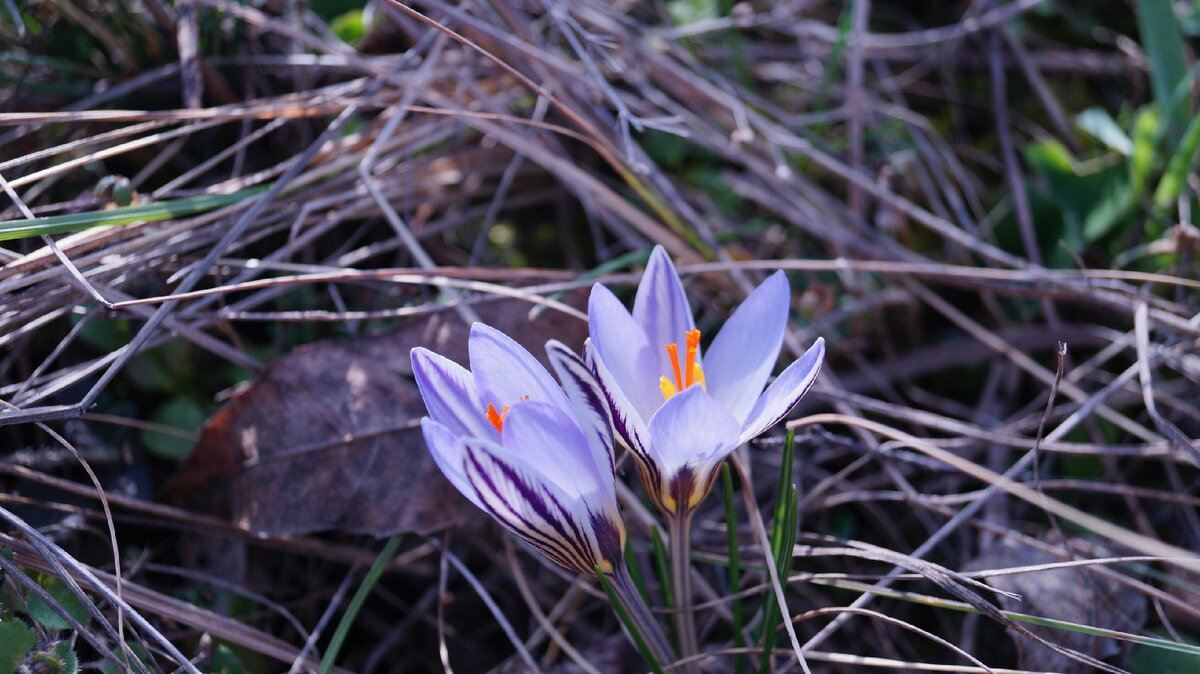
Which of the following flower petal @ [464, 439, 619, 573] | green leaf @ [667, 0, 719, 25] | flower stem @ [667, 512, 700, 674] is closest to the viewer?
flower petal @ [464, 439, 619, 573]

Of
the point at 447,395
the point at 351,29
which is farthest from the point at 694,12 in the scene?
the point at 447,395

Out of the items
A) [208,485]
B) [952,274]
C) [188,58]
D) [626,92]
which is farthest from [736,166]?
[208,485]

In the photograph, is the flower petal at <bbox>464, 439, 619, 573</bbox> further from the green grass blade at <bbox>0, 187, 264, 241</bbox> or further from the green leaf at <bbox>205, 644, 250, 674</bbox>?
the green grass blade at <bbox>0, 187, 264, 241</bbox>

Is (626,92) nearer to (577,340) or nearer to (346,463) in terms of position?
(577,340)

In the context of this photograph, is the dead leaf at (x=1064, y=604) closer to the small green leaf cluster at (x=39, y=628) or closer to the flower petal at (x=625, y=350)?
the flower petal at (x=625, y=350)

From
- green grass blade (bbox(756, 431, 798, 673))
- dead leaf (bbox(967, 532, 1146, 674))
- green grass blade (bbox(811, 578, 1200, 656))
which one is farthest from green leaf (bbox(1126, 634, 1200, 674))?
green grass blade (bbox(756, 431, 798, 673))

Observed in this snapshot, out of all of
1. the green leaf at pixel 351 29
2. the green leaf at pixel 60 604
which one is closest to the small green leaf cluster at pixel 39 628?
the green leaf at pixel 60 604
